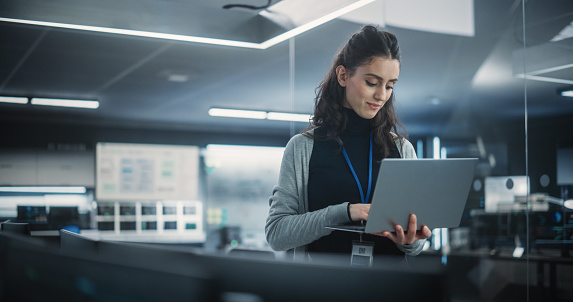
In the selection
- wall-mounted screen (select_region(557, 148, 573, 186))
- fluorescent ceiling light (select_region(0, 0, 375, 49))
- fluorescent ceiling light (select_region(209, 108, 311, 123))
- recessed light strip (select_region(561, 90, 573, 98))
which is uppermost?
fluorescent ceiling light (select_region(0, 0, 375, 49))

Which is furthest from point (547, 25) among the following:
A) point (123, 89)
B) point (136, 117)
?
point (136, 117)

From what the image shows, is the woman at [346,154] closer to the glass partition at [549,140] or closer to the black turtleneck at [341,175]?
the black turtleneck at [341,175]

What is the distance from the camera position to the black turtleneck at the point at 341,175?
1.63 metres

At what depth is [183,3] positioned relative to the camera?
3959 millimetres

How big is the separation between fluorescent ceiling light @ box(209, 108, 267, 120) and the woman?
22.3 ft

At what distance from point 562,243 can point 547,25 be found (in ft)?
3.38

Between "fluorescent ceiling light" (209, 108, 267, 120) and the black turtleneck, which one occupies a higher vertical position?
"fluorescent ceiling light" (209, 108, 267, 120)

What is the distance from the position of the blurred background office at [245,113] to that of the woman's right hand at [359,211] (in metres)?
0.73

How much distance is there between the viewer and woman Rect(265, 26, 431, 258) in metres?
1.64

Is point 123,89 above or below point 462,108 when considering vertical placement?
above

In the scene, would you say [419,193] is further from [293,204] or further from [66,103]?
[66,103]

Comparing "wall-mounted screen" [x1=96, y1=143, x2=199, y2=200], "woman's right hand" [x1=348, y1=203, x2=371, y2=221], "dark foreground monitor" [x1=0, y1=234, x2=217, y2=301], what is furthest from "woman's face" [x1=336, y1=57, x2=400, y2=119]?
"wall-mounted screen" [x1=96, y1=143, x2=199, y2=200]

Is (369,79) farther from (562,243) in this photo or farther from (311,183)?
(562,243)

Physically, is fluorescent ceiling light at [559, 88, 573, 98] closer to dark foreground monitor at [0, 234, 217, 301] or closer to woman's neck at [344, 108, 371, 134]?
woman's neck at [344, 108, 371, 134]
